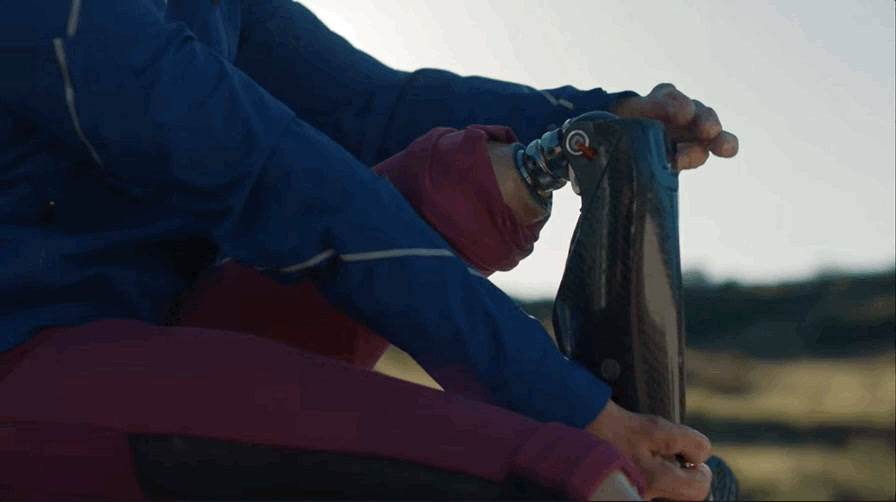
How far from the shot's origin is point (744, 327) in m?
4.70

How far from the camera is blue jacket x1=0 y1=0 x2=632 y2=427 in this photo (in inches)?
28.5

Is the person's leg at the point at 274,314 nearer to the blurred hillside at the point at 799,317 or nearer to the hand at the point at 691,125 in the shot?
the hand at the point at 691,125

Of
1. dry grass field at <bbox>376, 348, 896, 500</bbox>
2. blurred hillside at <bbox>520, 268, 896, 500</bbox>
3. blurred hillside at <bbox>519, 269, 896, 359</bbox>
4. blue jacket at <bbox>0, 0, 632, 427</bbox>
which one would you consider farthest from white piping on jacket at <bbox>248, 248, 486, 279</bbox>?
blurred hillside at <bbox>519, 269, 896, 359</bbox>

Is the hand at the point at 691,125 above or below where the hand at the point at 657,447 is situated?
above

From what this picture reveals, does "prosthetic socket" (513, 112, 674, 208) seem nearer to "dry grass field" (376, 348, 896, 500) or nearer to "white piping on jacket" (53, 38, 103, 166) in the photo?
"white piping on jacket" (53, 38, 103, 166)

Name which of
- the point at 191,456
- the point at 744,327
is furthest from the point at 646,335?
the point at 744,327

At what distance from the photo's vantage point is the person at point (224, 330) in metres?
0.67

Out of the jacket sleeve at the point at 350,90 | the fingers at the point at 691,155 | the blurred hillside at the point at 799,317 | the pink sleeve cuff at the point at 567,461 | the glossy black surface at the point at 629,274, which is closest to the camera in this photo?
the pink sleeve cuff at the point at 567,461

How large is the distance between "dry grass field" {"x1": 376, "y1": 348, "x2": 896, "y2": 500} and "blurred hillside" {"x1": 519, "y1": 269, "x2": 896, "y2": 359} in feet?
0.29

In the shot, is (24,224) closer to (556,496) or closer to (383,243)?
(383,243)

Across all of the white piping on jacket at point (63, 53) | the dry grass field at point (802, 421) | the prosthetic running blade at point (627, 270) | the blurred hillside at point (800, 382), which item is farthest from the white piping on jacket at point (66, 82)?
the dry grass field at point (802, 421)

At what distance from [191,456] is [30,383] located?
0.42 ft

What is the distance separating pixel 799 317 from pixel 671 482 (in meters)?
4.13

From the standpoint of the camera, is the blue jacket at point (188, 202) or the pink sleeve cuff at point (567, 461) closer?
the pink sleeve cuff at point (567, 461)
